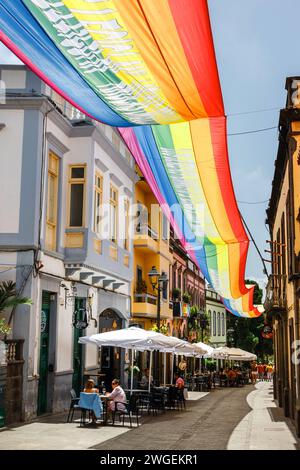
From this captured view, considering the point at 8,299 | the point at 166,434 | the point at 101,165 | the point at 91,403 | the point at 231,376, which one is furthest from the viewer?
the point at 231,376

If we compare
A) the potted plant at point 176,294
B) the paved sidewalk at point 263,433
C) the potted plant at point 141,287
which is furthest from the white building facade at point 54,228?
the potted plant at point 176,294

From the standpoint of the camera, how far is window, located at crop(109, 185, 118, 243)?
22344mm

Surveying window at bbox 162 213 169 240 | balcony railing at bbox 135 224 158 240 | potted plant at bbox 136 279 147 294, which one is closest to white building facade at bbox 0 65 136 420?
balcony railing at bbox 135 224 158 240

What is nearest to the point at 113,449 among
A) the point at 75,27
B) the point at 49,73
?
the point at 49,73

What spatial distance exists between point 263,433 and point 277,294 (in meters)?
7.93

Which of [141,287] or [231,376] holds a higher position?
[141,287]

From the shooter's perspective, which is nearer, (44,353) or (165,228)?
(44,353)

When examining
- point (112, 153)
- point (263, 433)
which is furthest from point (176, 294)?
point (263, 433)

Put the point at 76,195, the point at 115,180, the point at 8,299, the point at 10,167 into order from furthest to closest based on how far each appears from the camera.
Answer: the point at 115,180 < the point at 76,195 < the point at 10,167 < the point at 8,299

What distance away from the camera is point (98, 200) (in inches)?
810

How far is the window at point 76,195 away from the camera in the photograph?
19.0 meters

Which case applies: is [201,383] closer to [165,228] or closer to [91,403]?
[165,228]

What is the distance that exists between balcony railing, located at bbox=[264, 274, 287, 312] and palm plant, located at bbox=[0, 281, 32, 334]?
8.86 meters

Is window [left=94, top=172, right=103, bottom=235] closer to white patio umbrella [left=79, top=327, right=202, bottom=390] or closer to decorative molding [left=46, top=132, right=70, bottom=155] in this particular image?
decorative molding [left=46, top=132, right=70, bottom=155]
